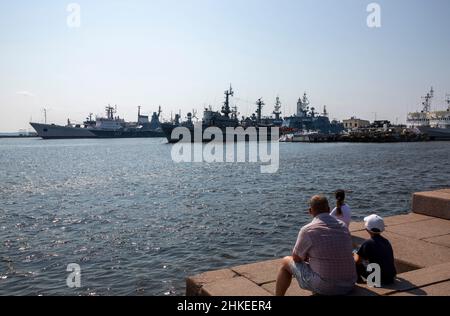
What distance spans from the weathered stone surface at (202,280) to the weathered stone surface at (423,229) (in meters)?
4.11

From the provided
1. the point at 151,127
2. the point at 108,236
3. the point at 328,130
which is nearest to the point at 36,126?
the point at 151,127

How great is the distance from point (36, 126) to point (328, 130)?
125726 millimetres

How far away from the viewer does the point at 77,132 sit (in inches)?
6841

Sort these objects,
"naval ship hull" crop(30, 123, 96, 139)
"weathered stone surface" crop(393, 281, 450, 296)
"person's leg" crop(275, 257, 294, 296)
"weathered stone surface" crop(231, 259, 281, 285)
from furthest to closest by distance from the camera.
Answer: "naval ship hull" crop(30, 123, 96, 139), "weathered stone surface" crop(231, 259, 281, 285), "person's leg" crop(275, 257, 294, 296), "weathered stone surface" crop(393, 281, 450, 296)

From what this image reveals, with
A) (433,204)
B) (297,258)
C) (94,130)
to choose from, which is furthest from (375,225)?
(94,130)

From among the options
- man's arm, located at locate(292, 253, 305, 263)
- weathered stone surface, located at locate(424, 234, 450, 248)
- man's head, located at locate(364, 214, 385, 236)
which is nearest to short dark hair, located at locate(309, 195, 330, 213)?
man's arm, located at locate(292, 253, 305, 263)

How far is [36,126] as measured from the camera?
16712 cm

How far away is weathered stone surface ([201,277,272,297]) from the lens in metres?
5.07

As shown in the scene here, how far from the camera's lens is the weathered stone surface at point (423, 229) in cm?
793

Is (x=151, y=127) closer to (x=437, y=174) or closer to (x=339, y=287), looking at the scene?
(x=437, y=174)

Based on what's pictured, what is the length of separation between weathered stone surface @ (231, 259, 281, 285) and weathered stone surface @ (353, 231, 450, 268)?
6.96 ft

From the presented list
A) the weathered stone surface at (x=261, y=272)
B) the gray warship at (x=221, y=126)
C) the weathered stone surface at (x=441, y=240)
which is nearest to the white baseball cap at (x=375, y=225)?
the weathered stone surface at (x=261, y=272)

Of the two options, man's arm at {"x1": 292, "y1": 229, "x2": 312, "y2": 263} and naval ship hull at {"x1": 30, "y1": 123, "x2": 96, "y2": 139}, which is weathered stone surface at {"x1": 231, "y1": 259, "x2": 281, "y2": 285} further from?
naval ship hull at {"x1": 30, "y1": 123, "x2": 96, "y2": 139}
